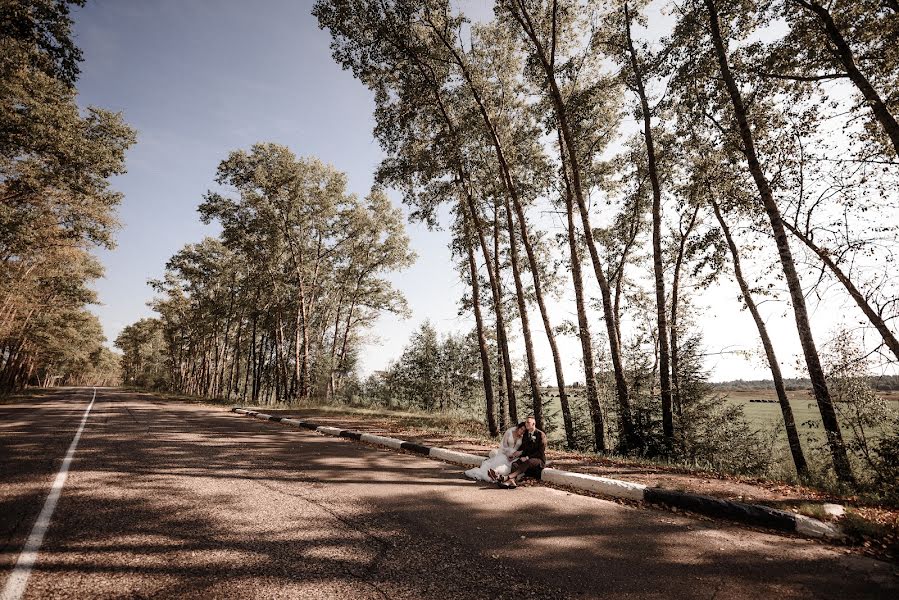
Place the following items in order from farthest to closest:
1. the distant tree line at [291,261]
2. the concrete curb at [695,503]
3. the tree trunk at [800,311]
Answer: the distant tree line at [291,261] < the tree trunk at [800,311] < the concrete curb at [695,503]

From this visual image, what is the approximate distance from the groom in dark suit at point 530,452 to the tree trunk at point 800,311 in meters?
5.89

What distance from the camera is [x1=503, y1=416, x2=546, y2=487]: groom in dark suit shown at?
625 cm

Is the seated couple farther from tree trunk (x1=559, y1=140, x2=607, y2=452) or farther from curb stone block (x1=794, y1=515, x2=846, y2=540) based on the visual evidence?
tree trunk (x1=559, y1=140, x2=607, y2=452)

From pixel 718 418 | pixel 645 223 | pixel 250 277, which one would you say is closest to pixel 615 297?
pixel 645 223

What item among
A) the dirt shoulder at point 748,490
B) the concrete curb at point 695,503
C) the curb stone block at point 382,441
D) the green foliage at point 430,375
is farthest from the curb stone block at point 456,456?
the green foliage at point 430,375

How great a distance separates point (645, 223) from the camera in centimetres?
1731

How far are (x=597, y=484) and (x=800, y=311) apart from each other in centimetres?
657

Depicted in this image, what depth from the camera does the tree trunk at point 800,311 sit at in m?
7.02

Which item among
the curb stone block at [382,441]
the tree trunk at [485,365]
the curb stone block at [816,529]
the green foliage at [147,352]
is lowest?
the curb stone block at [816,529]

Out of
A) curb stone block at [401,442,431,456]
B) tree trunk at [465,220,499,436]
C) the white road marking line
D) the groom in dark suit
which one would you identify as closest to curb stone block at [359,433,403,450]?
curb stone block at [401,442,431,456]

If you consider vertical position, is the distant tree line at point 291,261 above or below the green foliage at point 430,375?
above

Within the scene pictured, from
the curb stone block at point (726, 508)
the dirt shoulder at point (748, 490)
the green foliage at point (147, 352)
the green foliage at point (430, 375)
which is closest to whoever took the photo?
the dirt shoulder at point (748, 490)

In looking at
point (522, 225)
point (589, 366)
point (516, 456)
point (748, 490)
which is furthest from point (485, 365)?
point (748, 490)

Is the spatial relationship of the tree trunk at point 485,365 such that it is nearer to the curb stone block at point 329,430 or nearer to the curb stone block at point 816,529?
the curb stone block at point 329,430
